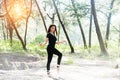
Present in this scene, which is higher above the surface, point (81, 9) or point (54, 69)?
point (81, 9)

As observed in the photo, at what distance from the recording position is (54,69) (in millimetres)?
16031

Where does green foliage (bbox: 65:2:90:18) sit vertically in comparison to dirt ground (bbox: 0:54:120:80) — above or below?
above

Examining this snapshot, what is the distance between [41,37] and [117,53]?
33704mm

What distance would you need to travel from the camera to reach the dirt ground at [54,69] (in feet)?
41.5

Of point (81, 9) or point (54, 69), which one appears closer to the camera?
point (54, 69)

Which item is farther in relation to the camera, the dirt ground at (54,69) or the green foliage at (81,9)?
the green foliage at (81,9)

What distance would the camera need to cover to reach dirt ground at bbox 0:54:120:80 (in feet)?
41.5

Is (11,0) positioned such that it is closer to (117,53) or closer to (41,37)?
(117,53)

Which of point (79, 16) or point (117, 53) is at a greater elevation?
point (79, 16)

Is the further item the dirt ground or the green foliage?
the green foliage

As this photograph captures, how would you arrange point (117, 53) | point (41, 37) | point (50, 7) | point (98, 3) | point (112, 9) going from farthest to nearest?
point (41, 37)
point (50, 7)
point (98, 3)
point (112, 9)
point (117, 53)

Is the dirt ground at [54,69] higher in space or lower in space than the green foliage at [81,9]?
lower

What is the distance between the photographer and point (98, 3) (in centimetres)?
4350

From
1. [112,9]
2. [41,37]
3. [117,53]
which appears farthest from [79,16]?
[41,37]
